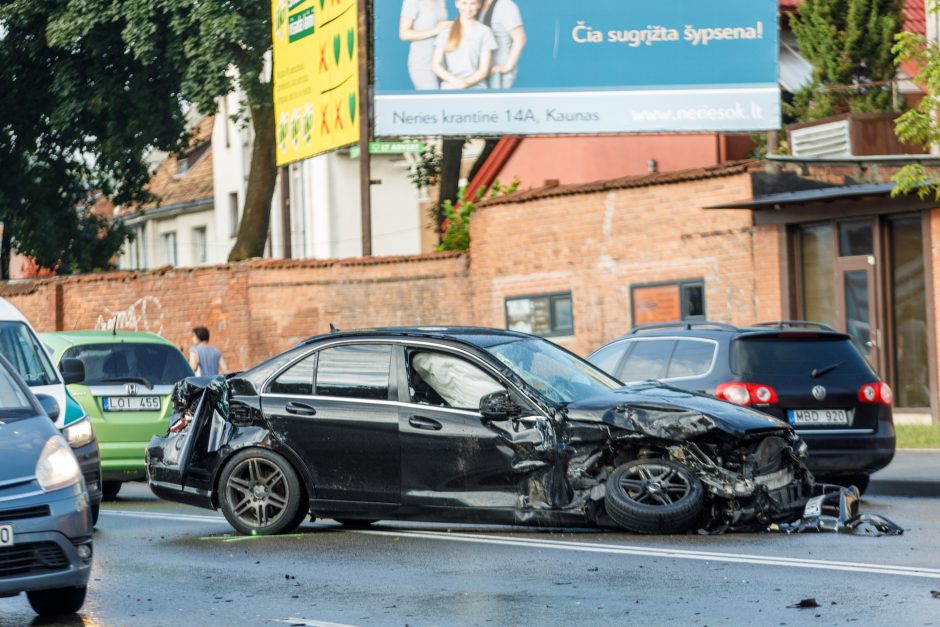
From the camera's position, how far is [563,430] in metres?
11.3

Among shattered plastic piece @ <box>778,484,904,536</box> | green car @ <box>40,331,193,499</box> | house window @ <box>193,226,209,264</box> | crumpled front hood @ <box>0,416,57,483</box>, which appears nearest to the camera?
crumpled front hood @ <box>0,416,57,483</box>

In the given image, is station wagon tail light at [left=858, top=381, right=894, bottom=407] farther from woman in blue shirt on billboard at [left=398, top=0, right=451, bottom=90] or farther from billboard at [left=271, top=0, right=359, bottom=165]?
billboard at [left=271, top=0, right=359, bottom=165]

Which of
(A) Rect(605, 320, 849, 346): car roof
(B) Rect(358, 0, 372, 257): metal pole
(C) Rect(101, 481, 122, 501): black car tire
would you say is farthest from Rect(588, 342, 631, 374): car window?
(B) Rect(358, 0, 372, 257): metal pole

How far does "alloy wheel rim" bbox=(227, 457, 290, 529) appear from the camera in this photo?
12.1 metres

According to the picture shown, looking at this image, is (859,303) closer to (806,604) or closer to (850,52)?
(850,52)

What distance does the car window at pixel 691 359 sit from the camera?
46.8 feet

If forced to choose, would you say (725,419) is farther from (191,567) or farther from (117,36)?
(117,36)

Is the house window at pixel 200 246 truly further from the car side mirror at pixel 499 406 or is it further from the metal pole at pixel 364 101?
the car side mirror at pixel 499 406

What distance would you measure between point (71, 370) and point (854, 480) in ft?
22.4

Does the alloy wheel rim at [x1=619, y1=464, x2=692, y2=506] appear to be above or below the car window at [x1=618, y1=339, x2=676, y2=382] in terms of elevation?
below

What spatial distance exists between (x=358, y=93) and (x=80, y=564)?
22.7 metres

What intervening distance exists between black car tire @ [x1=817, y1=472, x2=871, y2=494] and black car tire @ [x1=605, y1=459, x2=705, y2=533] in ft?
12.7

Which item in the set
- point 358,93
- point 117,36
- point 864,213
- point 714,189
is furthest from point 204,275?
point 864,213

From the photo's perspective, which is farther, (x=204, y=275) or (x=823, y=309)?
(x=204, y=275)
